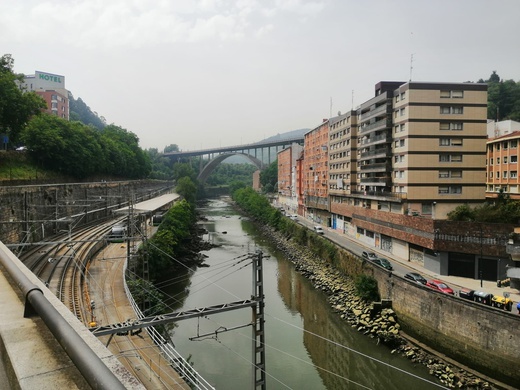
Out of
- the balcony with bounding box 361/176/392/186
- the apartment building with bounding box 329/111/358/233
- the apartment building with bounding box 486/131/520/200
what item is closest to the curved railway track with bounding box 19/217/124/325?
the balcony with bounding box 361/176/392/186

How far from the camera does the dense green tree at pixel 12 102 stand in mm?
24688

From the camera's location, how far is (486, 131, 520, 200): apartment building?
2695cm

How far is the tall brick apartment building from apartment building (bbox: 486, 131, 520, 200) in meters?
5.79

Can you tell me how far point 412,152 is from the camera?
899 inches

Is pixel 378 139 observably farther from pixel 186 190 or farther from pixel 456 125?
pixel 186 190

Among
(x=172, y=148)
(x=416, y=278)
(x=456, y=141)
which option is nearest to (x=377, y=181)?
(x=456, y=141)

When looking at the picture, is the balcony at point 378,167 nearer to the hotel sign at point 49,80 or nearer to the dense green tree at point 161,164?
the hotel sign at point 49,80

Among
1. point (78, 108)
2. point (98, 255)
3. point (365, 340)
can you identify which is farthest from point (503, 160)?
point (78, 108)

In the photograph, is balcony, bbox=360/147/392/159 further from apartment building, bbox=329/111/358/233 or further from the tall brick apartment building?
apartment building, bbox=329/111/358/233

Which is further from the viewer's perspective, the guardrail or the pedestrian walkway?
the pedestrian walkway

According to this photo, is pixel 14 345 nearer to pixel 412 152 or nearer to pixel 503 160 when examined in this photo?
pixel 412 152

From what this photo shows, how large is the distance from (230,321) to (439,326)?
937 cm

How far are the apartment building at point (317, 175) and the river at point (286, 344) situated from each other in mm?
15395

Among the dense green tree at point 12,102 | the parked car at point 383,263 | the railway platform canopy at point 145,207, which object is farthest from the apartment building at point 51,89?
the parked car at point 383,263
